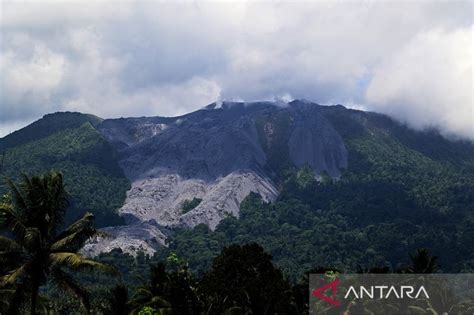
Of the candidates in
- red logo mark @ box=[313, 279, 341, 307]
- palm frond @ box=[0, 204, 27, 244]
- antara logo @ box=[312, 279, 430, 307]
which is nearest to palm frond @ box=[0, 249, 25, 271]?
palm frond @ box=[0, 204, 27, 244]

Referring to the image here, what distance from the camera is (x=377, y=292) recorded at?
60375 millimetres

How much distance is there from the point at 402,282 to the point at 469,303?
844 centimetres

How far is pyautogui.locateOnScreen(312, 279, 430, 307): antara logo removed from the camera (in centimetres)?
5809

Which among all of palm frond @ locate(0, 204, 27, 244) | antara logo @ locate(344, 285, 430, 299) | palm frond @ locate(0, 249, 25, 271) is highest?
palm frond @ locate(0, 204, 27, 244)

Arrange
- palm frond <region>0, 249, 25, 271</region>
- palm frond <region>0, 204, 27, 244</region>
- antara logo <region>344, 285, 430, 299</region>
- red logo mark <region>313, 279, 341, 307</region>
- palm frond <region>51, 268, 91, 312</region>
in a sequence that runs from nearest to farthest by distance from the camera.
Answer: palm frond <region>0, 204, 27, 244</region>, palm frond <region>0, 249, 25, 271</region>, palm frond <region>51, 268, 91, 312</region>, red logo mark <region>313, 279, 341, 307</region>, antara logo <region>344, 285, 430, 299</region>

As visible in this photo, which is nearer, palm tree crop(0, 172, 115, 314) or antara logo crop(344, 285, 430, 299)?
palm tree crop(0, 172, 115, 314)

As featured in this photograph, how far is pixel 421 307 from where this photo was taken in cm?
5938

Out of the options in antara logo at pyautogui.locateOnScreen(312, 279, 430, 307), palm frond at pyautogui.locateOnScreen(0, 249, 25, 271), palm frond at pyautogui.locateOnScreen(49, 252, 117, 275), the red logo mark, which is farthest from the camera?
antara logo at pyautogui.locateOnScreen(312, 279, 430, 307)

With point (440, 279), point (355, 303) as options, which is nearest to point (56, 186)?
point (355, 303)

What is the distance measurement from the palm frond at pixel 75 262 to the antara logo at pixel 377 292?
29001 millimetres

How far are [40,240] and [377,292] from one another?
121ft

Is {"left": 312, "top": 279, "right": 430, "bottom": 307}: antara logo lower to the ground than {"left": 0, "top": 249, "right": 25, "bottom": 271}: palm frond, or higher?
lower

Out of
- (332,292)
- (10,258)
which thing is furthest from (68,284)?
(332,292)

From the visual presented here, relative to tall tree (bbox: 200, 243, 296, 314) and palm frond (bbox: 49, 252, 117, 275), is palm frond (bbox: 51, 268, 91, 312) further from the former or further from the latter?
tall tree (bbox: 200, 243, 296, 314)
